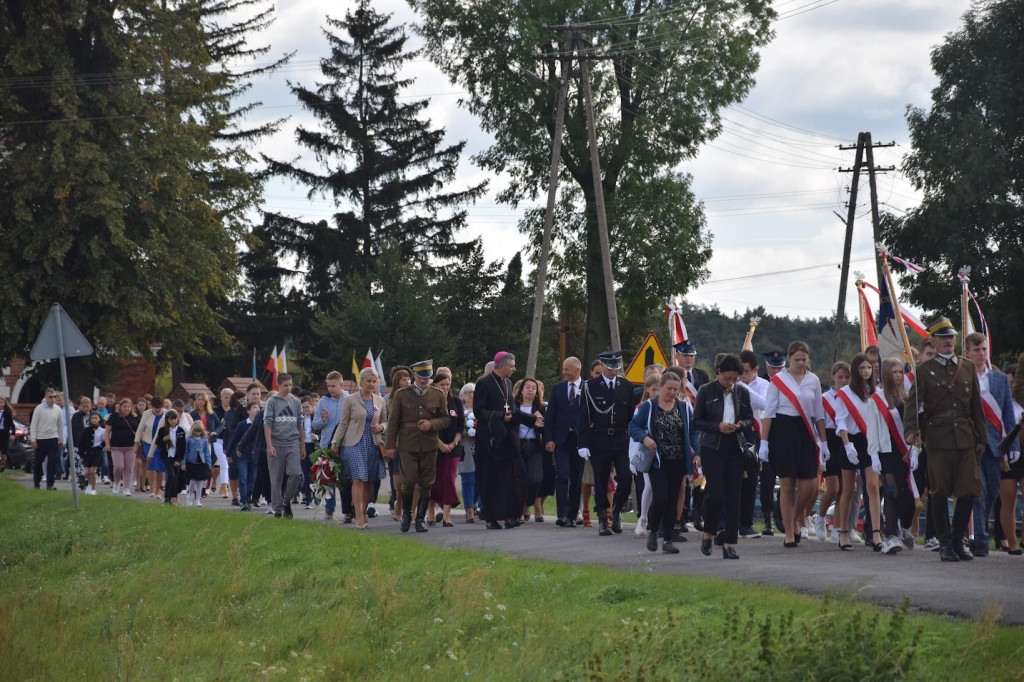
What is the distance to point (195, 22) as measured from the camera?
1678 inches

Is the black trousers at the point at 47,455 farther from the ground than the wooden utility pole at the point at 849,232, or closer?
closer

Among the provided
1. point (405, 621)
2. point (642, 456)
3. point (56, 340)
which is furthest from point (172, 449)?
point (405, 621)

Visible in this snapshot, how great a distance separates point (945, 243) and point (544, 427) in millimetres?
27634

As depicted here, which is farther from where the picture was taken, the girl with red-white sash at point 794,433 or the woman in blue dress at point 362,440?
the woman in blue dress at point 362,440

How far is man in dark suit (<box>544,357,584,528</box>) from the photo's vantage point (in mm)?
16609

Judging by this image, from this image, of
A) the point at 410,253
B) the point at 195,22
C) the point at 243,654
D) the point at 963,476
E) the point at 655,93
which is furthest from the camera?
the point at 410,253

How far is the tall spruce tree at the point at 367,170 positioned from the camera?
60.1 meters

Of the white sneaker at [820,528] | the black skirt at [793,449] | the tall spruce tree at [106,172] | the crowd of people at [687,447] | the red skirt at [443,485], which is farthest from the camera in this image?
the tall spruce tree at [106,172]

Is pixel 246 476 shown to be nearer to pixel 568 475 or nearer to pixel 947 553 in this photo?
pixel 568 475

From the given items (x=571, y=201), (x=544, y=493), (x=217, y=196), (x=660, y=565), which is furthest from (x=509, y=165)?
(x=660, y=565)

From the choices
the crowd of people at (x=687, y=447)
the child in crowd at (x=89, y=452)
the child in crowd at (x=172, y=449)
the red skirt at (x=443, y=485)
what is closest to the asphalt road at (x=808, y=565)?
the crowd of people at (x=687, y=447)

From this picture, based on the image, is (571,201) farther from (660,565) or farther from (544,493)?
(660,565)

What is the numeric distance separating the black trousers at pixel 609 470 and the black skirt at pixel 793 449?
2.72m

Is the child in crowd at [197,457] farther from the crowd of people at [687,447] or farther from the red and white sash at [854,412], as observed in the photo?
the red and white sash at [854,412]
